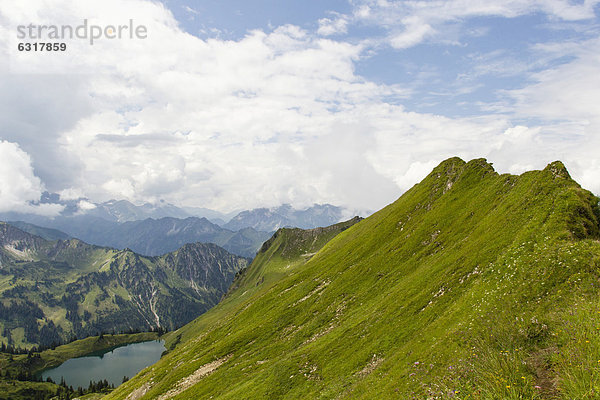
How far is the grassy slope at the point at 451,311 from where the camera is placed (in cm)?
1554

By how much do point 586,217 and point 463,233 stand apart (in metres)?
28.3

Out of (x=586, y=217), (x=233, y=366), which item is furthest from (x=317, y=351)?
(x=586, y=217)

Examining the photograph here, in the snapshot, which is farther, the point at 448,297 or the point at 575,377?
the point at 448,297

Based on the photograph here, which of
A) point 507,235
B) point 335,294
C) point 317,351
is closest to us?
point 507,235

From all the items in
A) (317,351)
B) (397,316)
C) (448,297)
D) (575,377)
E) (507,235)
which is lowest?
(317,351)

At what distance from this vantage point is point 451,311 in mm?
37344

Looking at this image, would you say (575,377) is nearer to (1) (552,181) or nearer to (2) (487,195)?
(1) (552,181)

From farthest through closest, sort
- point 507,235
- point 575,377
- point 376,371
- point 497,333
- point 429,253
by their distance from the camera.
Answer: point 429,253 → point 507,235 → point 376,371 → point 497,333 → point 575,377

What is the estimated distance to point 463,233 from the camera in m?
64.6

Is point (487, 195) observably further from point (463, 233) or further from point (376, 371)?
point (376, 371)

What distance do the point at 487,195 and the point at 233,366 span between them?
76.2m

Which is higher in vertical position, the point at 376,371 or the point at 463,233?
the point at 463,233

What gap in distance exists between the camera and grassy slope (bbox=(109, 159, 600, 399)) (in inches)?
612

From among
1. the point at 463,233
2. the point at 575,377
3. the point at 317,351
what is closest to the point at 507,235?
the point at 463,233
